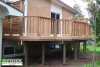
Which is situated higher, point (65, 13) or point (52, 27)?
point (65, 13)

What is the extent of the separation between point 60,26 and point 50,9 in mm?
4858

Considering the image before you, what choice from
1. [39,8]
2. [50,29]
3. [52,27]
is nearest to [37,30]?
[50,29]

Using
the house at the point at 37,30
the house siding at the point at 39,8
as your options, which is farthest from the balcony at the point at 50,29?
the house siding at the point at 39,8

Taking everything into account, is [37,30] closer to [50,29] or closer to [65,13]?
[50,29]

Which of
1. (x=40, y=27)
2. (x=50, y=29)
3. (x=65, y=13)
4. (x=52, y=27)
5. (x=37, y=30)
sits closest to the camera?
(x=37, y=30)

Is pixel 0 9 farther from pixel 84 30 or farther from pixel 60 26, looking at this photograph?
pixel 84 30

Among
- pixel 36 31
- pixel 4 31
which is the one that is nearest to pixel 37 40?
pixel 36 31

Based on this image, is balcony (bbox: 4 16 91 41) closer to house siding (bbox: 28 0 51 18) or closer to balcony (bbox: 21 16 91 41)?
balcony (bbox: 21 16 91 41)

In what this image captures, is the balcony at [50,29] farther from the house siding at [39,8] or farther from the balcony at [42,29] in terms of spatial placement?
the house siding at [39,8]

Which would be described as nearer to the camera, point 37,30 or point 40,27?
point 37,30

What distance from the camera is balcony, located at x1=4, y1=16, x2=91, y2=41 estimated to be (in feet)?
52.9

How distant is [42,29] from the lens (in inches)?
649

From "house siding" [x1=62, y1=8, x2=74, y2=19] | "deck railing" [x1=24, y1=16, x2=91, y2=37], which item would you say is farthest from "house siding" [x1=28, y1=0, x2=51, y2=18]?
"house siding" [x1=62, y1=8, x2=74, y2=19]

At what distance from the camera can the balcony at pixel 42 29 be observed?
52.9 ft
